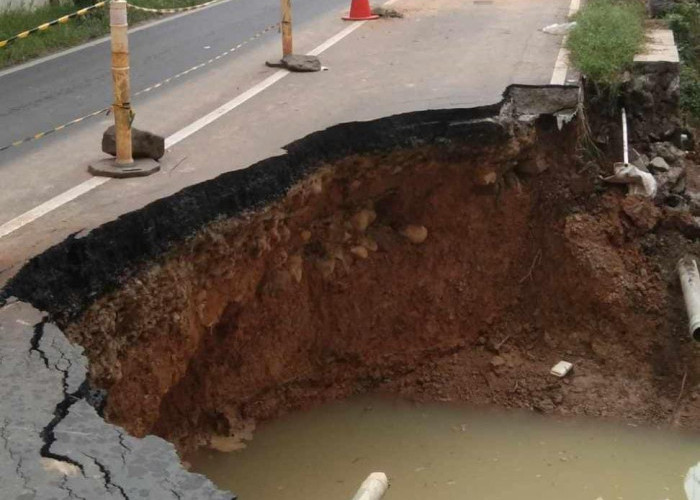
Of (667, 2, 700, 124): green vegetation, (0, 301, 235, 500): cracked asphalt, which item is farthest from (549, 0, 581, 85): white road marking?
(0, 301, 235, 500): cracked asphalt

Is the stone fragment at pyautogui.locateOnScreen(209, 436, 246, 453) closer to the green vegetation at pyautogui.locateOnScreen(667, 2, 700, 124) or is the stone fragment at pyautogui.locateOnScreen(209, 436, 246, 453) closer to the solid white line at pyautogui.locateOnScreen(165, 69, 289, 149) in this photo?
the solid white line at pyautogui.locateOnScreen(165, 69, 289, 149)

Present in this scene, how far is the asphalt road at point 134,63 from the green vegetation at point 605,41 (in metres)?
3.90

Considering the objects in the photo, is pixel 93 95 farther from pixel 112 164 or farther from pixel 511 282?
pixel 511 282

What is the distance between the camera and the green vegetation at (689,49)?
35.2 ft

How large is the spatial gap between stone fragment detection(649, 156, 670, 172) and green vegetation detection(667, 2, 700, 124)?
2.50 meters

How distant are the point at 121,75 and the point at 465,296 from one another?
11.3 feet

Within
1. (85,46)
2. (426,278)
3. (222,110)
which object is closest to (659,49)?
(426,278)

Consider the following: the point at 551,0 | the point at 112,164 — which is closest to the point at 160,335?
the point at 112,164

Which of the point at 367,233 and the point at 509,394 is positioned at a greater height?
the point at 367,233

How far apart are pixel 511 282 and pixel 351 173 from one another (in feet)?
6.28

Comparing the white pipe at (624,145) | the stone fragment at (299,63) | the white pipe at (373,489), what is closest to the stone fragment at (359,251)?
the white pipe at (624,145)

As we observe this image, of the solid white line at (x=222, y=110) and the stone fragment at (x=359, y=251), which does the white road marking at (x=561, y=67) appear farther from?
the solid white line at (x=222, y=110)

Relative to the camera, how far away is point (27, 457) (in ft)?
11.4

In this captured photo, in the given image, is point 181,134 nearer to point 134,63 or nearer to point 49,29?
point 134,63
